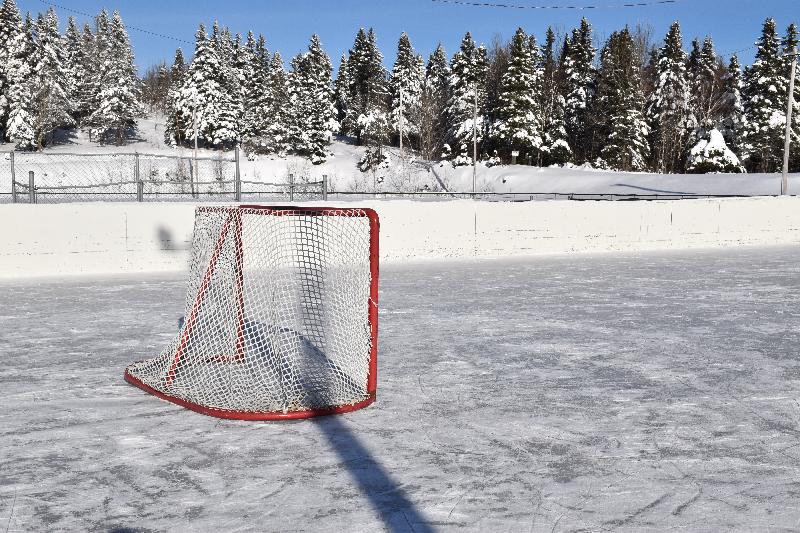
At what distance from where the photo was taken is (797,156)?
46375 mm

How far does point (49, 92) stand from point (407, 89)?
28.8m

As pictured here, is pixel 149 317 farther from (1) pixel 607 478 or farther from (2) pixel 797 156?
(2) pixel 797 156

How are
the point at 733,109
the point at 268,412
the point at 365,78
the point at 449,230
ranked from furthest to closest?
1. the point at 365,78
2. the point at 733,109
3. the point at 449,230
4. the point at 268,412

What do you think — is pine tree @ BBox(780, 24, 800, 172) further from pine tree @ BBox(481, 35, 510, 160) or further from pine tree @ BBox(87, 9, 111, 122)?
pine tree @ BBox(87, 9, 111, 122)

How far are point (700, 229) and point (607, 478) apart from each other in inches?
560

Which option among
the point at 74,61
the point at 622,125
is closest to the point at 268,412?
the point at 622,125

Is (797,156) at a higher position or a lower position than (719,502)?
higher

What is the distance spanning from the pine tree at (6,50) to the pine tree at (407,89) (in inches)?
1081

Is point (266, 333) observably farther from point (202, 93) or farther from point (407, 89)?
point (407, 89)

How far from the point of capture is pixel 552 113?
5934cm

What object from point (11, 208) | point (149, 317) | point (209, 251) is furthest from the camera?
point (11, 208)

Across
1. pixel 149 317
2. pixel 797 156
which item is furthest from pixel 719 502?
pixel 797 156

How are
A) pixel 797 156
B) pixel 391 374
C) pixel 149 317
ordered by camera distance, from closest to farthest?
1. pixel 391 374
2. pixel 149 317
3. pixel 797 156

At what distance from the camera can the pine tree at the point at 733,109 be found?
2042 inches
